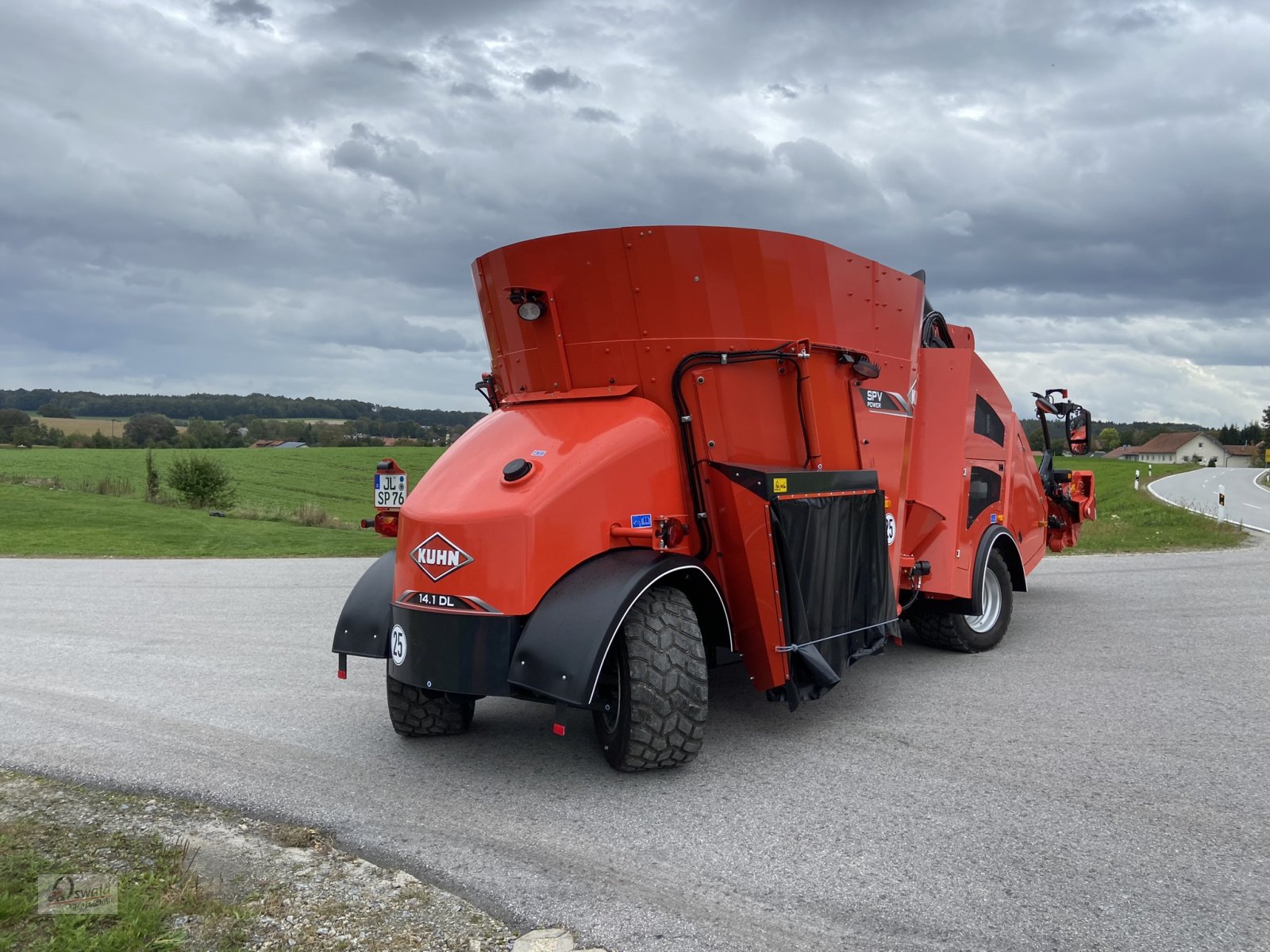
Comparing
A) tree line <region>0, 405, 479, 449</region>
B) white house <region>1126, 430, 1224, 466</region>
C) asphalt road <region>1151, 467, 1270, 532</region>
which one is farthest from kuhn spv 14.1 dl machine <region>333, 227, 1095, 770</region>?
white house <region>1126, 430, 1224, 466</region>

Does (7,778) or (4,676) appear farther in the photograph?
(4,676)

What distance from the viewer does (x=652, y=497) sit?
504 cm

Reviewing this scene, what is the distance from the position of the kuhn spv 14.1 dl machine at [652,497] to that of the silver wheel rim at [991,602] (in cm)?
166

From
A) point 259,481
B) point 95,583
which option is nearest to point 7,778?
point 95,583

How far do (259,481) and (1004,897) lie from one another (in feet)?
149

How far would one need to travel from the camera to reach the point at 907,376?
269 inches

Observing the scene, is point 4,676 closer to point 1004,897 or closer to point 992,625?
point 1004,897

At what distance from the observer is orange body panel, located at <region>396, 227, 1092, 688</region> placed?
467 centimetres

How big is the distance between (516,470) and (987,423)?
15.3ft

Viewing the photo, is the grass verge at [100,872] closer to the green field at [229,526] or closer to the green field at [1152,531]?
the green field at [229,526]

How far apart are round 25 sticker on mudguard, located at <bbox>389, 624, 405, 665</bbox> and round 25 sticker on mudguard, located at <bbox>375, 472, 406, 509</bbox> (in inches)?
76.2

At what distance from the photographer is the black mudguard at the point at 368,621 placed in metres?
5.08

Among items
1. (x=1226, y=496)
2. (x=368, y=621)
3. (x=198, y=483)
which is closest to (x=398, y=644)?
(x=368, y=621)

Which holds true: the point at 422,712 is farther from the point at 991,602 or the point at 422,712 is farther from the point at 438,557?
the point at 991,602
